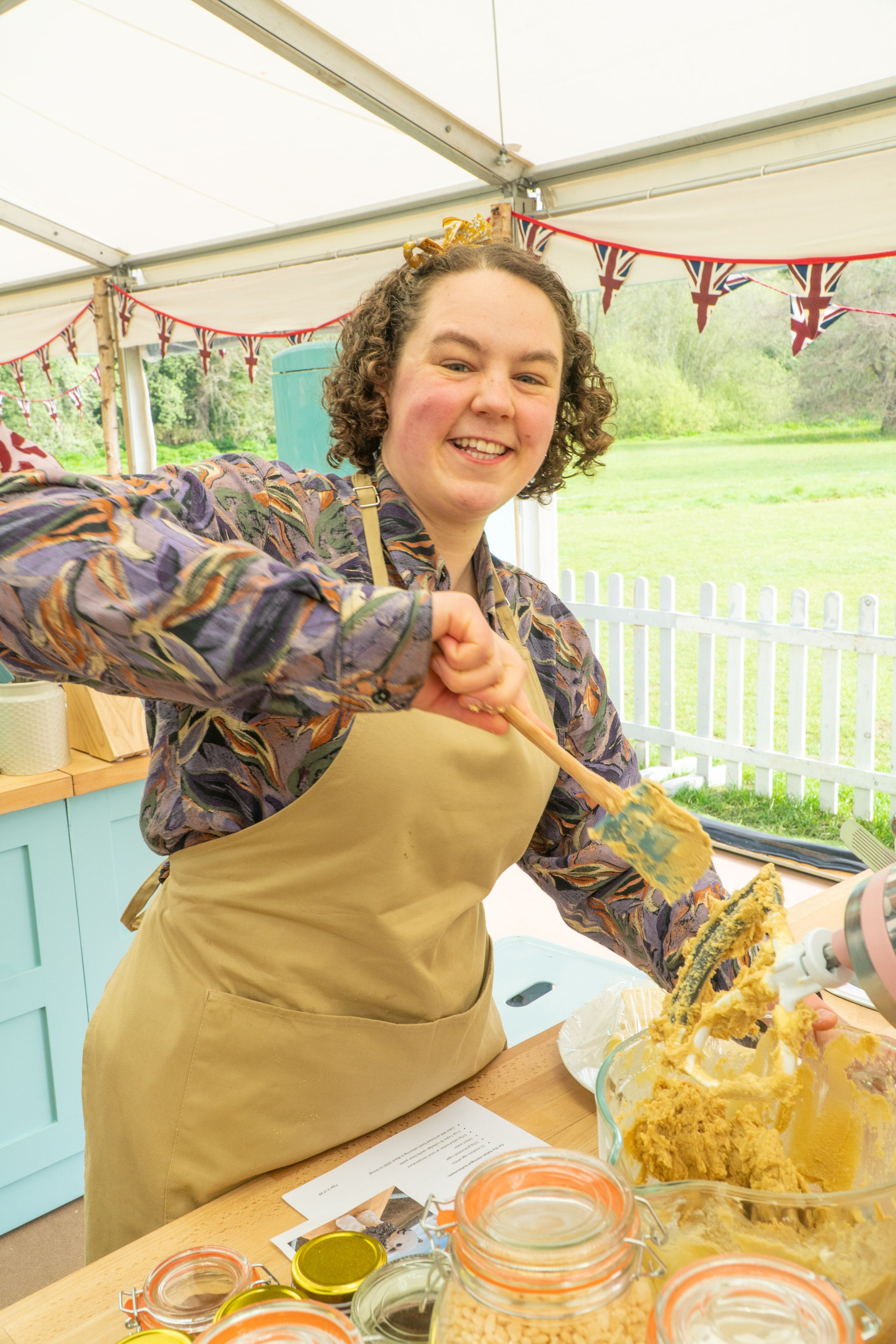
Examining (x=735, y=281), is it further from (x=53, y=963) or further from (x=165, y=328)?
(x=165, y=328)

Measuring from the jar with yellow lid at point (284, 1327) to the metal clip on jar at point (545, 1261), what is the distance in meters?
0.05

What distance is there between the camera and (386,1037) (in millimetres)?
1047

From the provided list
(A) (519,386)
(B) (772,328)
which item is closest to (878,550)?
(B) (772,328)

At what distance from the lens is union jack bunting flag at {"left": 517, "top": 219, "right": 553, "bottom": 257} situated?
11.3 feet

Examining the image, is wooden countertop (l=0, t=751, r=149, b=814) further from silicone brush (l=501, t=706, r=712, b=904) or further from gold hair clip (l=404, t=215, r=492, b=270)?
silicone brush (l=501, t=706, r=712, b=904)

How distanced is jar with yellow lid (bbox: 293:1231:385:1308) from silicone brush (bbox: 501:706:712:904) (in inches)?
14.2

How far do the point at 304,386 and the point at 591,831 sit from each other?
179 centimetres

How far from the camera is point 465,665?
64 cm

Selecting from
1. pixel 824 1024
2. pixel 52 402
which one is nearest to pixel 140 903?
pixel 824 1024

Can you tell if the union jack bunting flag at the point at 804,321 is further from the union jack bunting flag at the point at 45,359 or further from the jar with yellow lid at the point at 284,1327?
the union jack bunting flag at the point at 45,359

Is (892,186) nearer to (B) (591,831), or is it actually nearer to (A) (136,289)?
(B) (591,831)

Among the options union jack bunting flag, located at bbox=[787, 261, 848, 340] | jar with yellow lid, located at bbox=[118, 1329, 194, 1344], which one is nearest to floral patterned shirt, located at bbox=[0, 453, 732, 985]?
jar with yellow lid, located at bbox=[118, 1329, 194, 1344]

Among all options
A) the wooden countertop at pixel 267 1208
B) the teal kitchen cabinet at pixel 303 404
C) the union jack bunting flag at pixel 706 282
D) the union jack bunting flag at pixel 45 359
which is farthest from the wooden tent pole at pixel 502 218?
the union jack bunting flag at pixel 45 359

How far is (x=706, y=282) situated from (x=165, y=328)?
10.0ft
